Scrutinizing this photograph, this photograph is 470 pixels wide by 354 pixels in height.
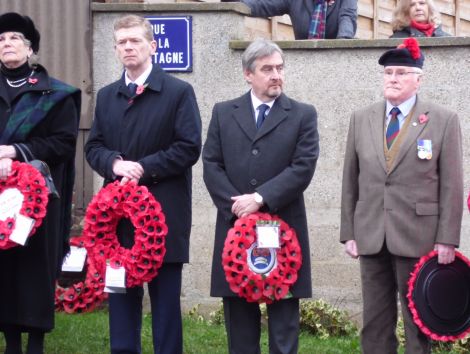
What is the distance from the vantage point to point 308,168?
7.96 m

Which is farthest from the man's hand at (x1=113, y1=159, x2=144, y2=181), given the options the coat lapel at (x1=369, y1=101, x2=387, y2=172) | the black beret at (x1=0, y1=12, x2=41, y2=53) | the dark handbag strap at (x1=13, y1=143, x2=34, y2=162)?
the coat lapel at (x1=369, y1=101, x2=387, y2=172)

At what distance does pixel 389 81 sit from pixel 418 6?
246 centimetres

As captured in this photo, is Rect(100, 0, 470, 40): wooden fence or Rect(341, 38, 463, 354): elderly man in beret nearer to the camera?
Rect(341, 38, 463, 354): elderly man in beret

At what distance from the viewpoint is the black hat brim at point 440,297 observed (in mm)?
7848

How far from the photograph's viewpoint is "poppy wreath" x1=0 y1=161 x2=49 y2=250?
791 centimetres

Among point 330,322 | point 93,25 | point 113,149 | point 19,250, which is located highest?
point 93,25

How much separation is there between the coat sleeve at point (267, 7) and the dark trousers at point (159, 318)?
11.2 feet

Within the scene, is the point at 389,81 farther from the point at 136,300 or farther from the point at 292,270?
the point at 136,300

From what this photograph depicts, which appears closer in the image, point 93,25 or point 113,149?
point 113,149

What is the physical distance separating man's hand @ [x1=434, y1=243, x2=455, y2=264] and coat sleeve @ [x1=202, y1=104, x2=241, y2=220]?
1.23 metres

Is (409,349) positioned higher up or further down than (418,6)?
further down

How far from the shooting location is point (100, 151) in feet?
27.0

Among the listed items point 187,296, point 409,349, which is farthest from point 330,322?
point 409,349

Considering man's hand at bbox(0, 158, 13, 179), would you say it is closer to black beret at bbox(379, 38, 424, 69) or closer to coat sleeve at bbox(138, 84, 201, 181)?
coat sleeve at bbox(138, 84, 201, 181)
